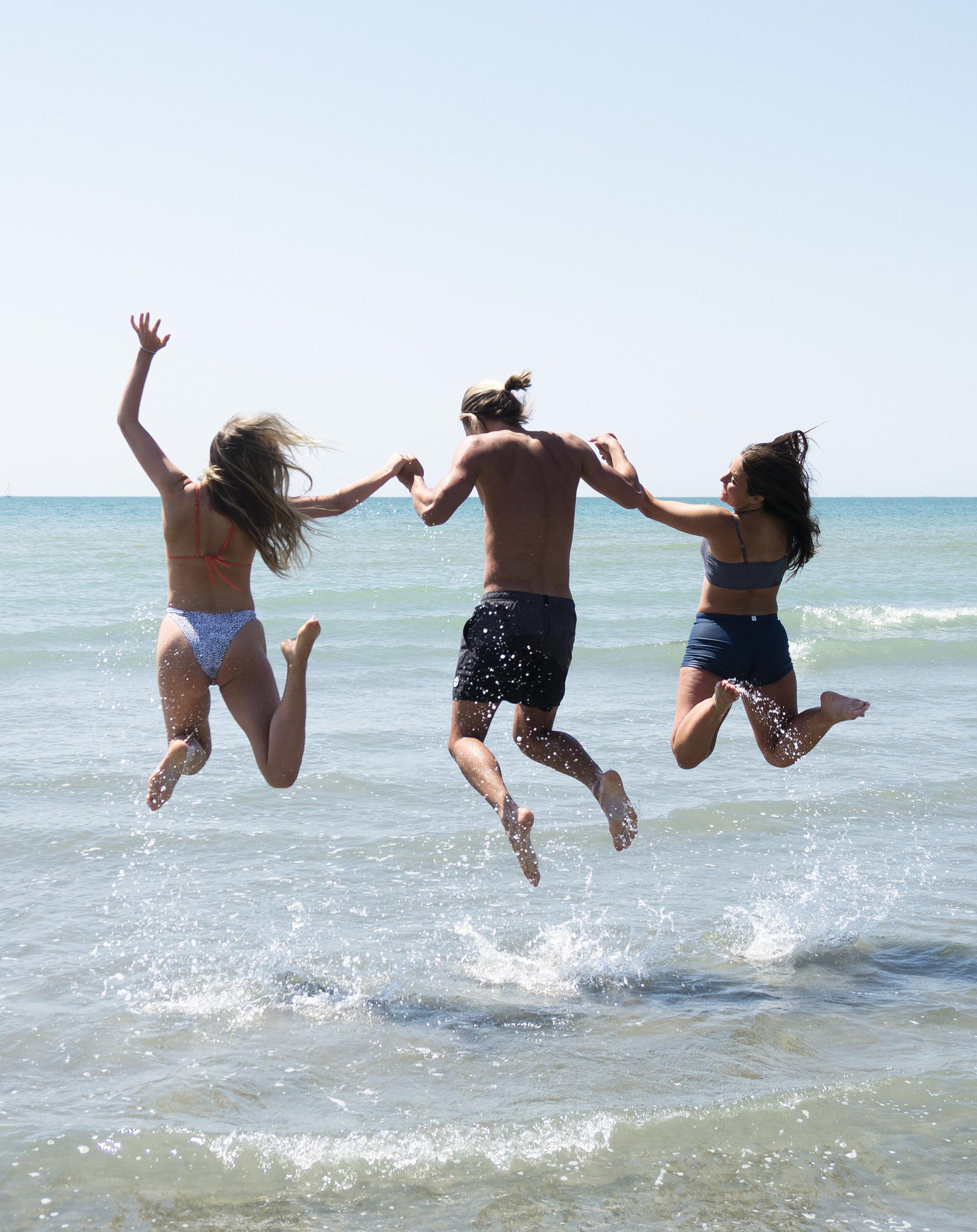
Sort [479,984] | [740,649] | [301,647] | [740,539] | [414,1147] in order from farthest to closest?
[740,649], [740,539], [479,984], [301,647], [414,1147]

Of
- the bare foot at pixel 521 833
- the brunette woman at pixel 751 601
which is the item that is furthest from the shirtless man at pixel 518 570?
the brunette woman at pixel 751 601

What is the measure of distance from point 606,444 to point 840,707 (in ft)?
5.36

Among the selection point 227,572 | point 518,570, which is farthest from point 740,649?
point 227,572

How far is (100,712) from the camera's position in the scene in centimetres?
1098

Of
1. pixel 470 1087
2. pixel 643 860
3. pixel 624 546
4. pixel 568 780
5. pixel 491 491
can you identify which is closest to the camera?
pixel 470 1087

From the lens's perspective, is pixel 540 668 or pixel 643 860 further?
pixel 643 860

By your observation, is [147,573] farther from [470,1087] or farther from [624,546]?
[470,1087]

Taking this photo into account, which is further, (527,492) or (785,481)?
(785,481)

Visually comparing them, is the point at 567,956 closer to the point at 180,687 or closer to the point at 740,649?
the point at 740,649

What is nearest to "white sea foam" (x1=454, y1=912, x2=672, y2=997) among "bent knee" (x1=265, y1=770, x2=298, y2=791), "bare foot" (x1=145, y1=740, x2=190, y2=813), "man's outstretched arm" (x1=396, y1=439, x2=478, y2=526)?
"bent knee" (x1=265, y1=770, x2=298, y2=791)

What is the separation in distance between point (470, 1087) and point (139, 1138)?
46.9 inches

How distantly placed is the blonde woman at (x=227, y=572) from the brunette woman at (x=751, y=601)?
5.05 feet

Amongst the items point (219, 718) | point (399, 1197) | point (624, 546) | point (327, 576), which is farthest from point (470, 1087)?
point (624, 546)

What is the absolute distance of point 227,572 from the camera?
5168 millimetres
